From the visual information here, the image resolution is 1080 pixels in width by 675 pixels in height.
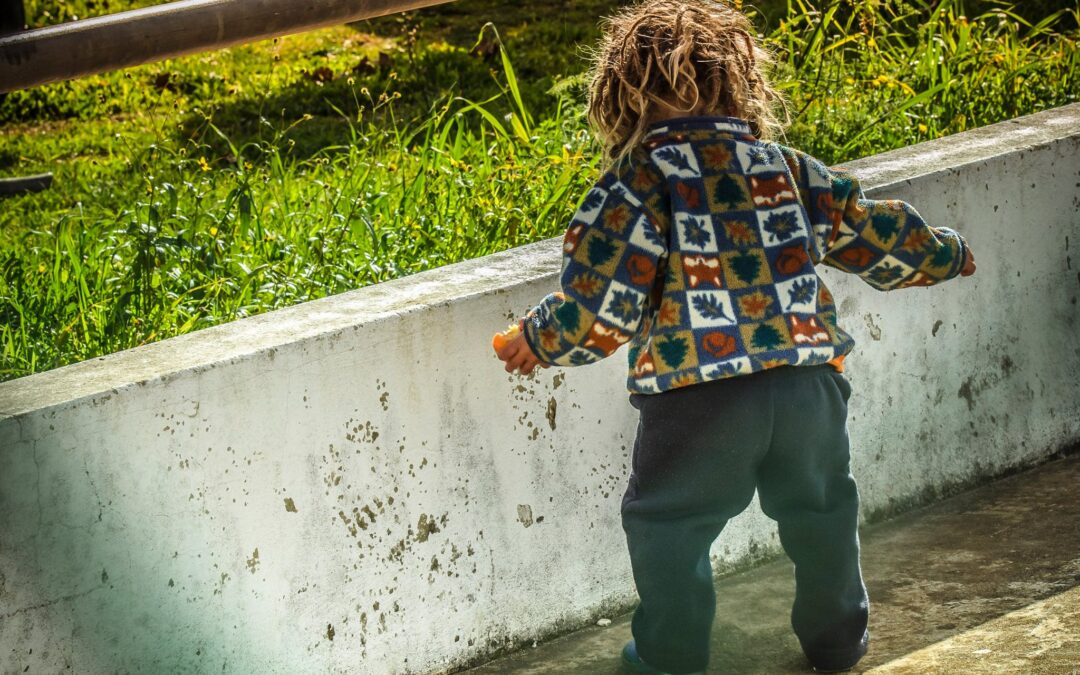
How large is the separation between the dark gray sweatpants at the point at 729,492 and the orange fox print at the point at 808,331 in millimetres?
64

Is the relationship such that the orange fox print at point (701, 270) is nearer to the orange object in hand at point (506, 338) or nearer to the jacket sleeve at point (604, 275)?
the jacket sleeve at point (604, 275)

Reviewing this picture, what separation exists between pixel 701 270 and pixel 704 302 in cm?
6

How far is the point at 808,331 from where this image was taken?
255cm

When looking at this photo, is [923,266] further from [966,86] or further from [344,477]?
[966,86]

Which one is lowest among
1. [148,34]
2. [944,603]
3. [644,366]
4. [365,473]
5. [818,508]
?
[944,603]

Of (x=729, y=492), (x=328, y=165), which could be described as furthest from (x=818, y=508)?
(x=328, y=165)

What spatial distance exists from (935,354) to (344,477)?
1.62m

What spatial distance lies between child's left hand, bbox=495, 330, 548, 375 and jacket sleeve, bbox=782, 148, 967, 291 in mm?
566

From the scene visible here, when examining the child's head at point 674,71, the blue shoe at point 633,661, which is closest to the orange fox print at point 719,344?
the child's head at point 674,71

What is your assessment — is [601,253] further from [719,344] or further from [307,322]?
[307,322]

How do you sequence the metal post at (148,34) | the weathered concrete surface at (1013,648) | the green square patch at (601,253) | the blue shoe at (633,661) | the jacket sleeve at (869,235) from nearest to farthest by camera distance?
1. the green square patch at (601,253)
2. the jacket sleeve at (869,235)
3. the weathered concrete surface at (1013,648)
4. the blue shoe at (633,661)
5. the metal post at (148,34)

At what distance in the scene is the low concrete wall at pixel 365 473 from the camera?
8.23ft

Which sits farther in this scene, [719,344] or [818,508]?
[818,508]

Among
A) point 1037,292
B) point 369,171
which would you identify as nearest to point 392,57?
point 369,171
